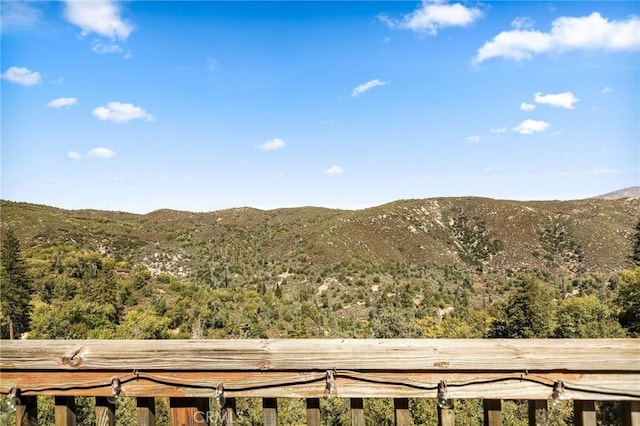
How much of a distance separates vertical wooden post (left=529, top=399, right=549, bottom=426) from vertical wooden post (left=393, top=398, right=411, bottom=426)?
1.66 ft

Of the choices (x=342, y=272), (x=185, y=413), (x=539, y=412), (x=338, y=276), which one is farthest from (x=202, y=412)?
(x=342, y=272)

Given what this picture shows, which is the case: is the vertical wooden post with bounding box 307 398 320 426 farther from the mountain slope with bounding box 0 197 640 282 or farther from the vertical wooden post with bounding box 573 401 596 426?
the mountain slope with bounding box 0 197 640 282

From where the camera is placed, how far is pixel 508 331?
124 feet

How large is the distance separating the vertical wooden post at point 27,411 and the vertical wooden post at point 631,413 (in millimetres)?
2473

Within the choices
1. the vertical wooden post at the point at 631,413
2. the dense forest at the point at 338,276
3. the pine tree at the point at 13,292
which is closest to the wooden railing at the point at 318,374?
the vertical wooden post at the point at 631,413

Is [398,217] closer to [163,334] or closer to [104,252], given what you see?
[104,252]

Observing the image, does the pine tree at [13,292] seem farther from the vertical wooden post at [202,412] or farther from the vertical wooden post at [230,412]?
the vertical wooden post at [230,412]

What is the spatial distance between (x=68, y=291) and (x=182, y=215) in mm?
63967

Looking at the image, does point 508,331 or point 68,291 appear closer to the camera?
point 508,331

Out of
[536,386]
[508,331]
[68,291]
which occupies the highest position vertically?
[536,386]

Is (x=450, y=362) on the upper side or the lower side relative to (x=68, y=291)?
upper

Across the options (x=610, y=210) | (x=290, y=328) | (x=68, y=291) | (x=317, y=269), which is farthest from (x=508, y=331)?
(x=610, y=210)

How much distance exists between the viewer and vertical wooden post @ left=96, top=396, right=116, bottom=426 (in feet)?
6.13

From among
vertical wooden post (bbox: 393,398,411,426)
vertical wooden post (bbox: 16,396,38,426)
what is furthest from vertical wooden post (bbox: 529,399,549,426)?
vertical wooden post (bbox: 16,396,38,426)
